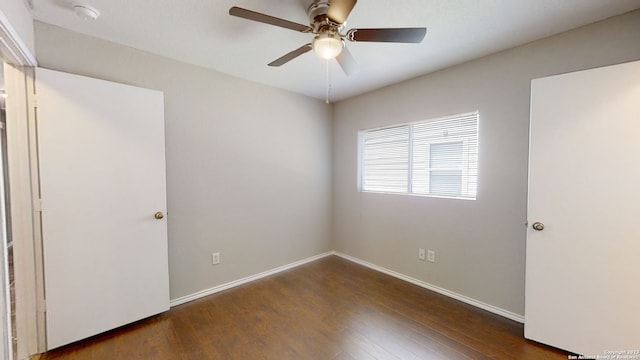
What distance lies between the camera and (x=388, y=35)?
5.18ft

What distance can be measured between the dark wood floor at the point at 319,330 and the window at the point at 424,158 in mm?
1210

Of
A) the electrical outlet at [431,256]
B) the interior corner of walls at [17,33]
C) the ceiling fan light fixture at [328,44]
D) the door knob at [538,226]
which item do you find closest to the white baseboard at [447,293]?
the electrical outlet at [431,256]

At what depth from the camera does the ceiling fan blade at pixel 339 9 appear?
1366 millimetres

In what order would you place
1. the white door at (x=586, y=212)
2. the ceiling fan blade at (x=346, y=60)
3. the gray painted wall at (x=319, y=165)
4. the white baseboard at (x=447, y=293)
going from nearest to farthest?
1. the white door at (x=586, y=212)
2. the ceiling fan blade at (x=346, y=60)
3. the gray painted wall at (x=319, y=165)
4. the white baseboard at (x=447, y=293)

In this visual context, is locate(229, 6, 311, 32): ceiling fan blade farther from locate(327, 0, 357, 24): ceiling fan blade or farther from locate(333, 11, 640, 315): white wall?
locate(333, 11, 640, 315): white wall

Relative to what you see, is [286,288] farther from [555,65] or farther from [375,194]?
[555,65]

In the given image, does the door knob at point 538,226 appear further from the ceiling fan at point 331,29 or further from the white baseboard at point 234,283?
the white baseboard at point 234,283

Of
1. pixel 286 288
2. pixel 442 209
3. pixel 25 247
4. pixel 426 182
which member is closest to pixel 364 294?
pixel 286 288

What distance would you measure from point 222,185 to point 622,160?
3.33 m

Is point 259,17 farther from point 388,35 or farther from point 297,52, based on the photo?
point 388,35

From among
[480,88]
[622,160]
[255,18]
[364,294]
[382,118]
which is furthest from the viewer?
[382,118]

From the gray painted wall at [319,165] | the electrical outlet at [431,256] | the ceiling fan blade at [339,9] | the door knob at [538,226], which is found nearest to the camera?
the ceiling fan blade at [339,9]

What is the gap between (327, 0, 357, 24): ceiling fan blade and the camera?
1.37m

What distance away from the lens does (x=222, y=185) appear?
9.35ft
